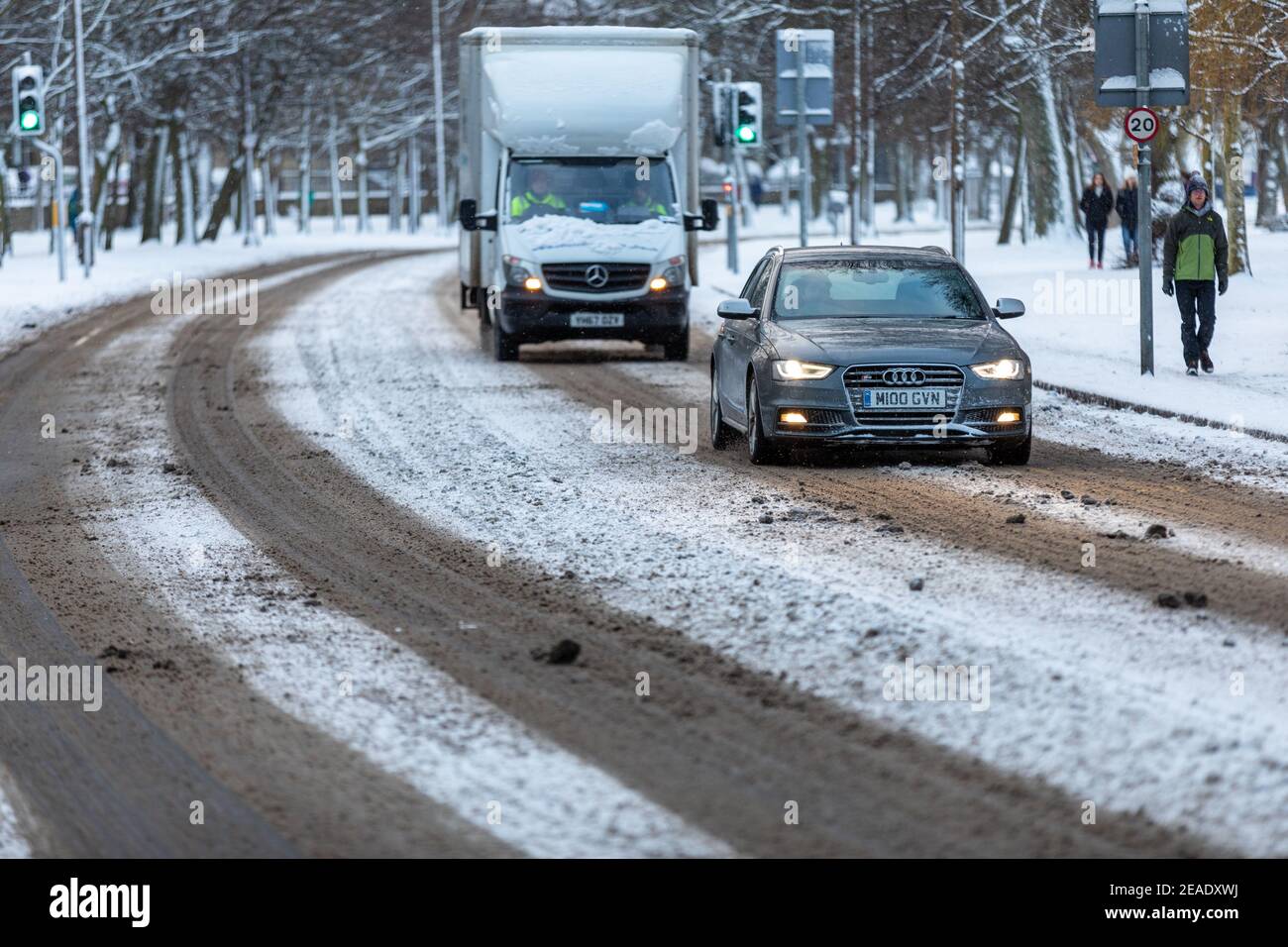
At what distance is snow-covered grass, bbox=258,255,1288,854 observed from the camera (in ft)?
20.0

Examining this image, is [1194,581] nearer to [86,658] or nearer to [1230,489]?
[1230,489]

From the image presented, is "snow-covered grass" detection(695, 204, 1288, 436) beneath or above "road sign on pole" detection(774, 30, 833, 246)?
beneath

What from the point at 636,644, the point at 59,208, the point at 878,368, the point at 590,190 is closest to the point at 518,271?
the point at 590,190

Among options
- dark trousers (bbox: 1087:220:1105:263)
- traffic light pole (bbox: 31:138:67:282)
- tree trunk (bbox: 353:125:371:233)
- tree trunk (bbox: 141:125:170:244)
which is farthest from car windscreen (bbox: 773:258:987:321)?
tree trunk (bbox: 353:125:371:233)

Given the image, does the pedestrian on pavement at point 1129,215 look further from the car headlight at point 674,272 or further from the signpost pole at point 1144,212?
the signpost pole at point 1144,212

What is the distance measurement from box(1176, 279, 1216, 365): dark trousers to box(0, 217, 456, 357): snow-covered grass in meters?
14.0

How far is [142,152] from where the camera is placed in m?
63.3

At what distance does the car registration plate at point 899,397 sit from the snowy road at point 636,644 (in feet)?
1.51

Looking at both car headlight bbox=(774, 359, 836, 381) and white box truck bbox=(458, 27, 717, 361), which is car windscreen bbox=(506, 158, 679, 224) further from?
car headlight bbox=(774, 359, 836, 381)

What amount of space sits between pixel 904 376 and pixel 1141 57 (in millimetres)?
6350

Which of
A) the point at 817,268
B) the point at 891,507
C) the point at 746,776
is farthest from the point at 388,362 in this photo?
the point at 746,776

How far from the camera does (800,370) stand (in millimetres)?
12812

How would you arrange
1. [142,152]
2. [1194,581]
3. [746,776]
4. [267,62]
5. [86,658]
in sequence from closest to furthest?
1. [746,776]
2. [86,658]
3. [1194,581]
4. [267,62]
5. [142,152]
